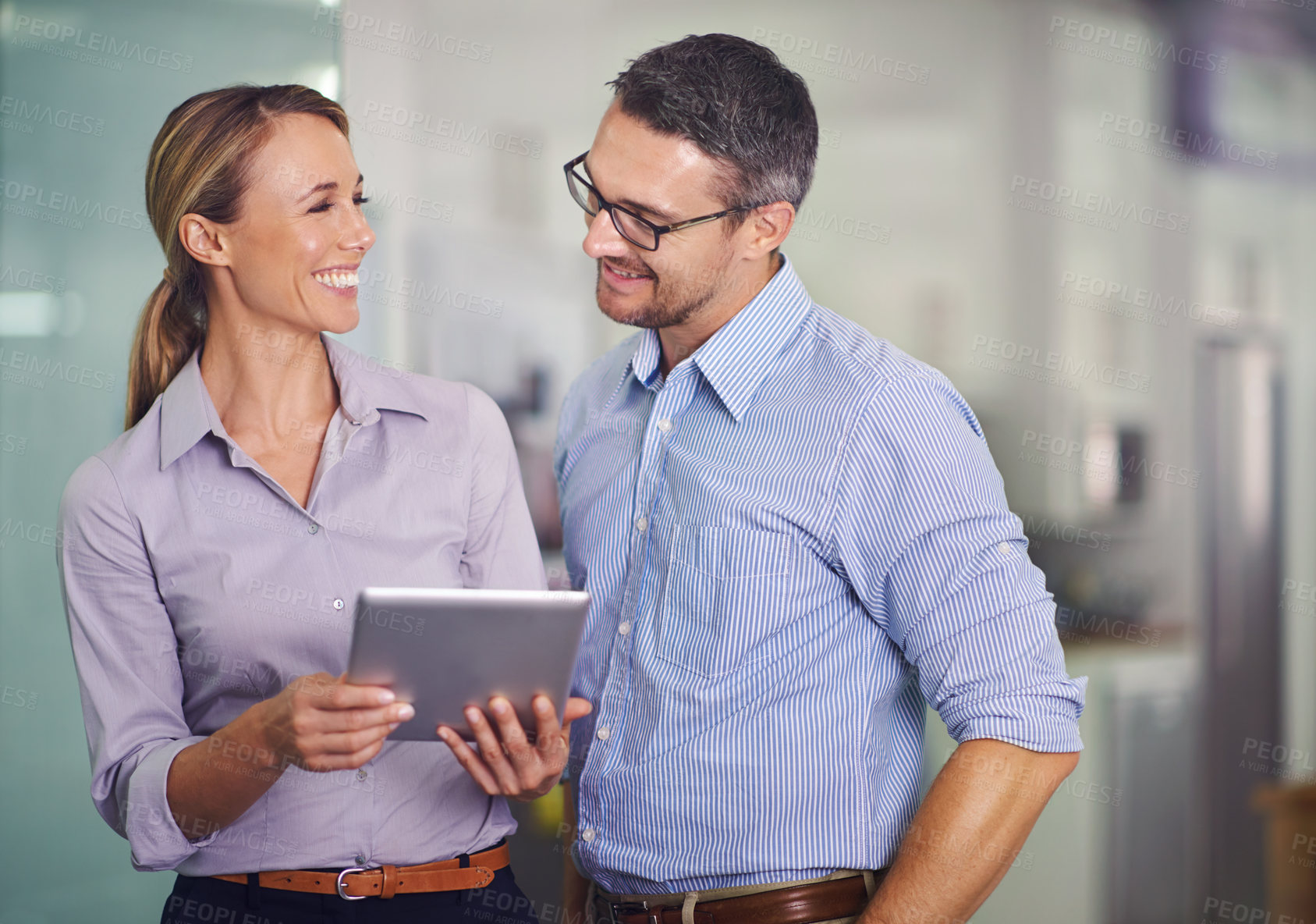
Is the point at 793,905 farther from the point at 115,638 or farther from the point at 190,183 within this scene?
the point at 190,183

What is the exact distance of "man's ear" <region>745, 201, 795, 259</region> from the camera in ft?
5.38

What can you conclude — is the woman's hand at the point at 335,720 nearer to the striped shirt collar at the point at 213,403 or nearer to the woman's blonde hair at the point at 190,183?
the striped shirt collar at the point at 213,403

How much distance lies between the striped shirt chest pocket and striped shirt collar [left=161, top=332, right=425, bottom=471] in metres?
0.48

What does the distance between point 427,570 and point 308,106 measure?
69cm

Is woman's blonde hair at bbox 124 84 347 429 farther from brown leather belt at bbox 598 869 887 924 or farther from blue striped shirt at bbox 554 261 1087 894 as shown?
brown leather belt at bbox 598 869 887 924

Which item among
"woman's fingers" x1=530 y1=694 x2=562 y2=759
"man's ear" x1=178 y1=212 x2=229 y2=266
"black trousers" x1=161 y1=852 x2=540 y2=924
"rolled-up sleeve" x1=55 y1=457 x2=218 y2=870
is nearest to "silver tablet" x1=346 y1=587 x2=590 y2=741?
"woman's fingers" x1=530 y1=694 x2=562 y2=759

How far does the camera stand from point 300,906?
1444 mm

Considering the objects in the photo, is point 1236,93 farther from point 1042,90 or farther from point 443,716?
point 443,716

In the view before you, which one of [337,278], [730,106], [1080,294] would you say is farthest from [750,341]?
[1080,294]

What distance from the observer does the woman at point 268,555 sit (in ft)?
4.75

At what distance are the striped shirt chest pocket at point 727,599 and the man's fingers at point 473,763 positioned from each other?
0.28 metres

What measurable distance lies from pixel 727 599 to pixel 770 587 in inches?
2.3

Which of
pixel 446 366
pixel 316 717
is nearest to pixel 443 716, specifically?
pixel 316 717

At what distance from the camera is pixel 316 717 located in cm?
123
